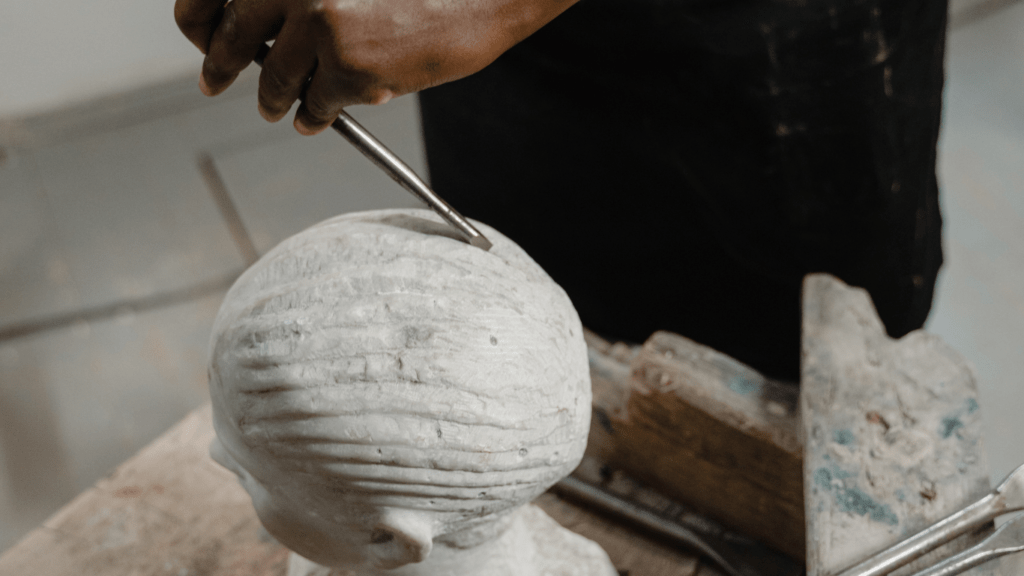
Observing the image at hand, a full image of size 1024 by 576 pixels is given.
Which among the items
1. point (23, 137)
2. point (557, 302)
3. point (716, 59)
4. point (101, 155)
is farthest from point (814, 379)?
point (23, 137)

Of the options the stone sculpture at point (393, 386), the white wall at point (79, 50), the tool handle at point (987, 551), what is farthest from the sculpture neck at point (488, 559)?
the white wall at point (79, 50)

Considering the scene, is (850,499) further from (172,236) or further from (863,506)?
(172,236)

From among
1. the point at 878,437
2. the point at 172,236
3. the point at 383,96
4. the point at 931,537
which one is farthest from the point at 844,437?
the point at 172,236

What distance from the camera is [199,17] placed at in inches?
34.4

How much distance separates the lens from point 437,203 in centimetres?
102

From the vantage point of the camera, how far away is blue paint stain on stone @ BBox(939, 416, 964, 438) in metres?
1.08

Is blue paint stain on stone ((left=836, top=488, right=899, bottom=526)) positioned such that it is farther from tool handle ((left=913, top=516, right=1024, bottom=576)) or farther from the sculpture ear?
the sculpture ear

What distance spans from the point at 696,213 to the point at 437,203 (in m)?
0.72

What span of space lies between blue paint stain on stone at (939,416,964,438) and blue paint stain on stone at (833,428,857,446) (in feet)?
0.36

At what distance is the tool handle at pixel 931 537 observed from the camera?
959 mm

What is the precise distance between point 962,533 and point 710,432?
0.38m

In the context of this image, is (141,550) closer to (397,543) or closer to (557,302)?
(397,543)

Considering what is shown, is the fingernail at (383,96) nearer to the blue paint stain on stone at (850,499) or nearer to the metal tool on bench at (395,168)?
the metal tool on bench at (395,168)

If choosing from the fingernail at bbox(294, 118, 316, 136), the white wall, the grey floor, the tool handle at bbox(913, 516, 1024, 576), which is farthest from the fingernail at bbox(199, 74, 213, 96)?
the white wall
